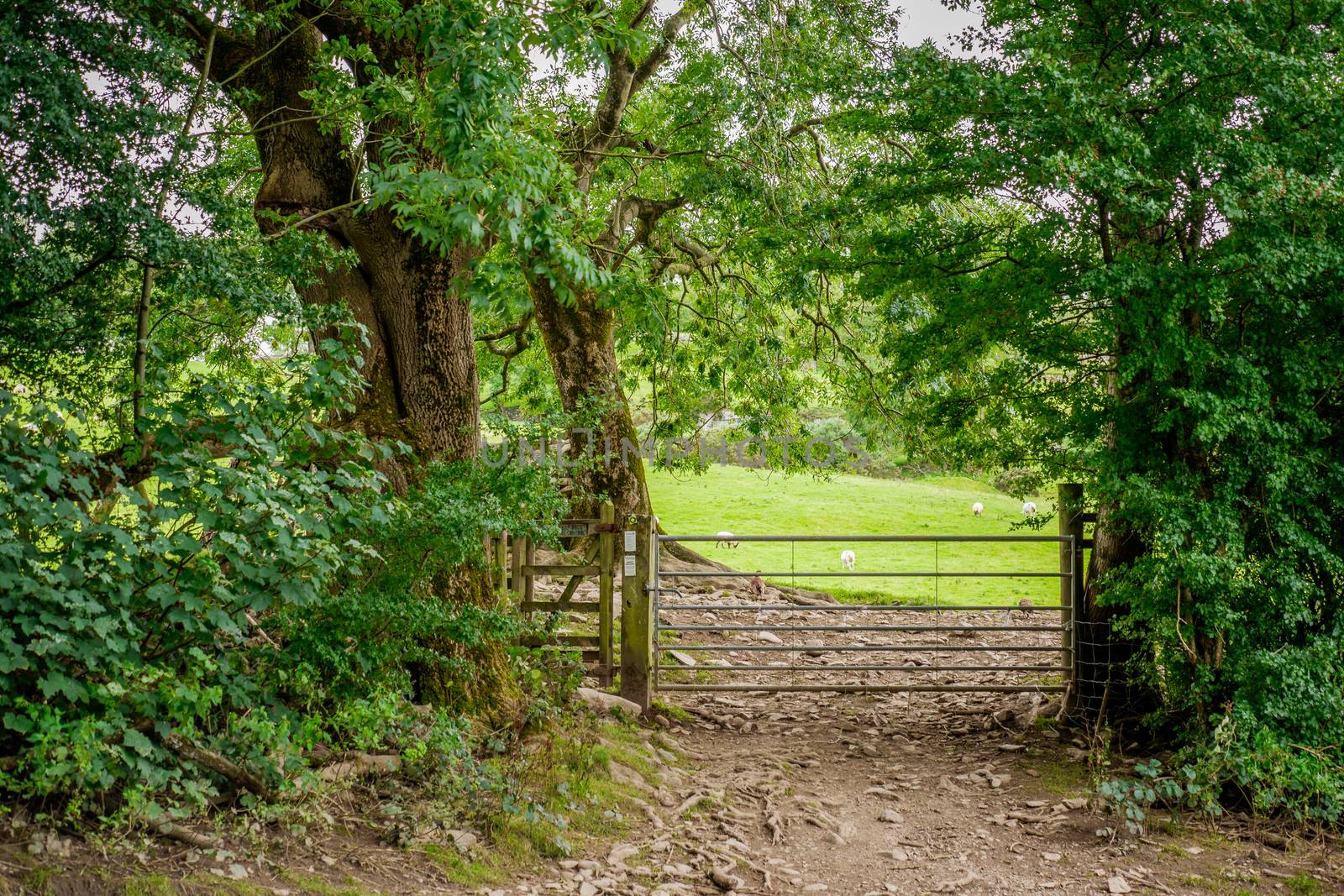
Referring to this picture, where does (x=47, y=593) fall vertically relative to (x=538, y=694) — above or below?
above

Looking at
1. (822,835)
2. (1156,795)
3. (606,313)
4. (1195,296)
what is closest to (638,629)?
(822,835)

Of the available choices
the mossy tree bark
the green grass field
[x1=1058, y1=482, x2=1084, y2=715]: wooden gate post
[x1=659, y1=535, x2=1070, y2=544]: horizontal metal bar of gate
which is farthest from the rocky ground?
the green grass field

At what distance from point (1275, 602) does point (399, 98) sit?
6.43m

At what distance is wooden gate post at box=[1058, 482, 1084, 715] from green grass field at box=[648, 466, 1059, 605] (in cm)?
1154

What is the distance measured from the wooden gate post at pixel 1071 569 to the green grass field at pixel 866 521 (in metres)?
11.5

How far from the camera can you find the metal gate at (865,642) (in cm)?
834

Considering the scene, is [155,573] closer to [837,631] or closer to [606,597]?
[606,597]

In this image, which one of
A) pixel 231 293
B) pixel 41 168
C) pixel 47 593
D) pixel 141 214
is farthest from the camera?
pixel 231 293

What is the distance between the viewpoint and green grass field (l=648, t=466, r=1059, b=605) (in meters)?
21.7

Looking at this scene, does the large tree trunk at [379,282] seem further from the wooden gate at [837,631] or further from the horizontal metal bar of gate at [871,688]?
the horizontal metal bar of gate at [871,688]

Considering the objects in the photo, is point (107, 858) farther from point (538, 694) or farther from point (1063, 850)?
point (1063, 850)

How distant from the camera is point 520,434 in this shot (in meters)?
6.21

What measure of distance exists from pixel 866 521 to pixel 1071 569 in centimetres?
1604

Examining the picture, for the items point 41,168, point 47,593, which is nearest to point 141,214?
point 41,168
